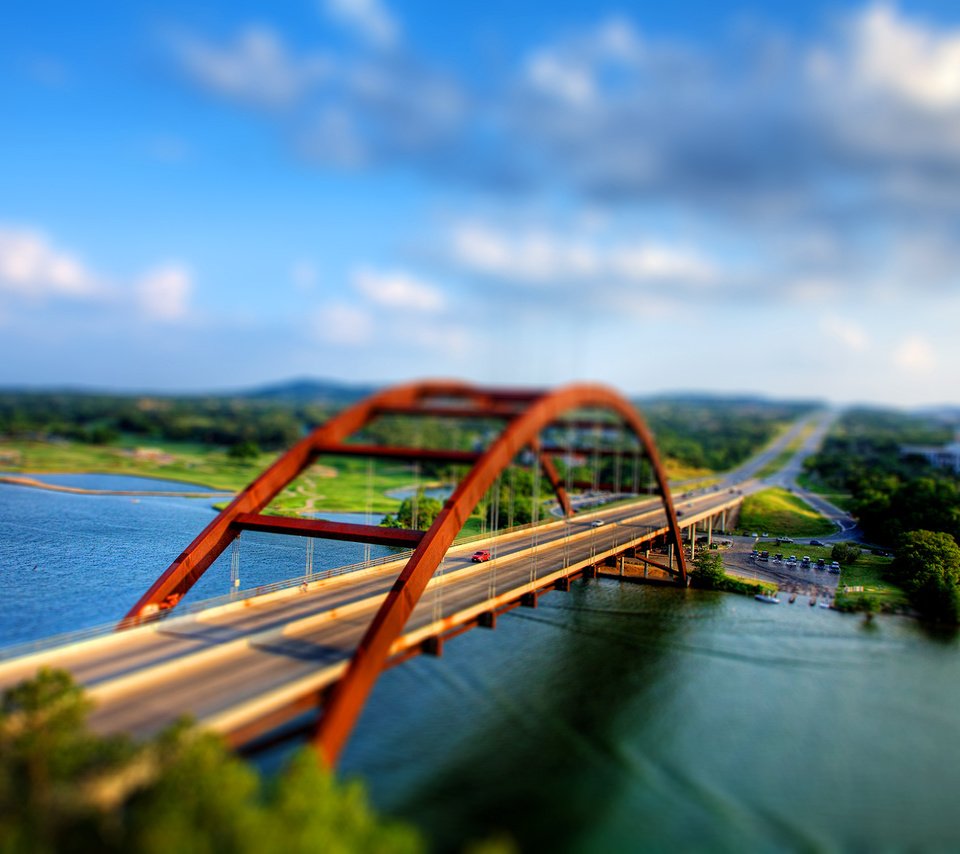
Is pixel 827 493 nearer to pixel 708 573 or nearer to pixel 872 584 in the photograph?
pixel 872 584

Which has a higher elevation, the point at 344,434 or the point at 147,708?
the point at 344,434

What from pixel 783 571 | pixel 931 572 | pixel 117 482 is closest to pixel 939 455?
pixel 783 571

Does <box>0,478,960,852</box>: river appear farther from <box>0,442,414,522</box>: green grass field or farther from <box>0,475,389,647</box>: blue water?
<box>0,442,414,522</box>: green grass field

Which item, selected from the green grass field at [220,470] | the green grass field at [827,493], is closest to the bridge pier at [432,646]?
the green grass field at [220,470]

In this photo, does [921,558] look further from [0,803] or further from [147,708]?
[0,803]

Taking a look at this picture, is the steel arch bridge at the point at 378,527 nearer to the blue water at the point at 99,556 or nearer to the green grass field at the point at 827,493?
the blue water at the point at 99,556

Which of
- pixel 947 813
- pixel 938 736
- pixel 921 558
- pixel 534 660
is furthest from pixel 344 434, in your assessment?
pixel 921 558

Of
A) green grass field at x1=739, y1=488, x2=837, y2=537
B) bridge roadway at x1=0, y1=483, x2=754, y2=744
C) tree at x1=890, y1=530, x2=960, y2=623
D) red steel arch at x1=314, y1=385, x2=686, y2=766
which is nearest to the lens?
bridge roadway at x1=0, y1=483, x2=754, y2=744

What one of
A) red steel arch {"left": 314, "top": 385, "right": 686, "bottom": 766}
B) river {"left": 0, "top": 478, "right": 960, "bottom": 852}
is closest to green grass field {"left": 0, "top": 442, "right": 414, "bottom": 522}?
river {"left": 0, "top": 478, "right": 960, "bottom": 852}
